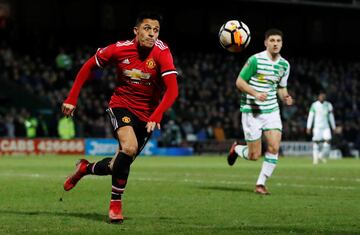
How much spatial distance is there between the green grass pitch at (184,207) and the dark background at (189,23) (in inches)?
1103

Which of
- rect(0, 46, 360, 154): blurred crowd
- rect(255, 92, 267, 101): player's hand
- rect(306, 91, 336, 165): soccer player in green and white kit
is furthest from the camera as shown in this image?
rect(0, 46, 360, 154): blurred crowd

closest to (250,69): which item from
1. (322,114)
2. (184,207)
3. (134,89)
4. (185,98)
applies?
(184,207)

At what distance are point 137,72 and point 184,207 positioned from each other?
7.71 feet

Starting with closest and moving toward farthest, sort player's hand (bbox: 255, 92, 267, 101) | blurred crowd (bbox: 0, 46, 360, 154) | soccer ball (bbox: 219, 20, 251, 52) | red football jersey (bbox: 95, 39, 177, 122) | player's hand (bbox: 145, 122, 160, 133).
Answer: player's hand (bbox: 145, 122, 160, 133) < red football jersey (bbox: 95, 39, 177, 122) < soccer ball (bbox: 219, 20, 251, 52) < player's hand (bbox: 255, 92, 267, 101) < blurred crowd (bbox: 0, 46, 360, 154)

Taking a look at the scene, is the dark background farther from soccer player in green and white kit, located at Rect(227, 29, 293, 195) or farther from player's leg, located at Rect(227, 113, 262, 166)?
soccer player in green and white kit, located at Rect(227, 29, 293, 195)

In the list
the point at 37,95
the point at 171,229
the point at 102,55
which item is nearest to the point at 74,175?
the point at 102,55

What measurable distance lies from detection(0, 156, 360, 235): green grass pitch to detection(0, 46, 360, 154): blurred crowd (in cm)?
1965

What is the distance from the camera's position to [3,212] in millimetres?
11297

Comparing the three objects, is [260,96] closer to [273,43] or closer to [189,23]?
[273,43]

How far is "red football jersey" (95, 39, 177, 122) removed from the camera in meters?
10.8

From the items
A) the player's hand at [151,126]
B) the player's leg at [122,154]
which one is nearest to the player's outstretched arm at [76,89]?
the player's leg at [122,154]

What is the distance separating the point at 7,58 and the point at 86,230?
106ft

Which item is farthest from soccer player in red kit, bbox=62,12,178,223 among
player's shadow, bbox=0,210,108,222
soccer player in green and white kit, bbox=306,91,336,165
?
soccer player in green and white kit, bbox=306,91,336,165

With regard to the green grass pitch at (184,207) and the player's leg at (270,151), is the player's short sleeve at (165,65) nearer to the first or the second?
the green grass pitch at (184,207)
